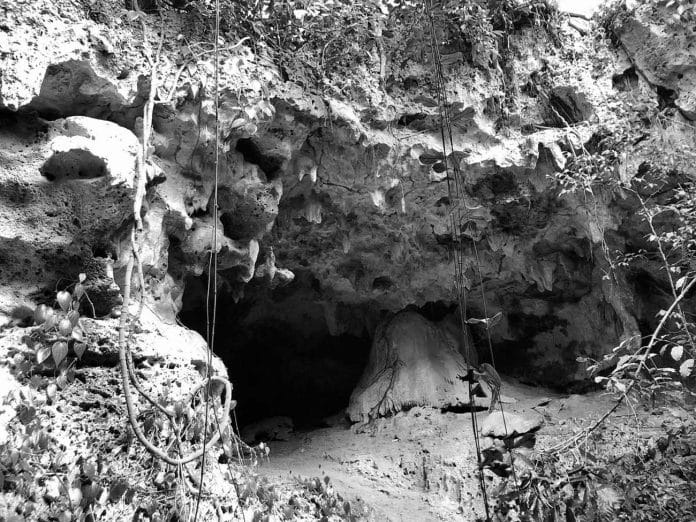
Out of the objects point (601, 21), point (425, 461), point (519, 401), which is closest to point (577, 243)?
point (519, 401)

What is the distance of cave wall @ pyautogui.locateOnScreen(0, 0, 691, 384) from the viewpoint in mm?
2809

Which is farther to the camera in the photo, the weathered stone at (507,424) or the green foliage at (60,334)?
the weathered stone at (507,424)

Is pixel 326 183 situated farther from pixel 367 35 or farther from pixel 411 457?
pixel 411 457

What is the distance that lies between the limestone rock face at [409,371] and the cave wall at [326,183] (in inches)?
16.7

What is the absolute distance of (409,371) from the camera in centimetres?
614

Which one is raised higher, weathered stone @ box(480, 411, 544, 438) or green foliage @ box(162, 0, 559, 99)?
green foliage @ box(162, 0, 559, 99)

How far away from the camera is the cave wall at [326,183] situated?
281 cm

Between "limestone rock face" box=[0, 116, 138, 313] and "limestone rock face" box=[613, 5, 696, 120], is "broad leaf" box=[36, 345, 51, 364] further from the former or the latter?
"limestone rock face" box=[613, 5, 696, 120]

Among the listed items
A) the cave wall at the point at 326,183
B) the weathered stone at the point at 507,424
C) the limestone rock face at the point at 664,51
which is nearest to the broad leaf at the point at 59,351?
the cave wall at the point at 326,183

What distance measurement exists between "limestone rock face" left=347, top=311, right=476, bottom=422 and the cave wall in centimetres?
42

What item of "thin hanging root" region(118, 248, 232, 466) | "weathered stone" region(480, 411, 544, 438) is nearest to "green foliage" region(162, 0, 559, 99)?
"thin hanging root" region(118, 248, 232, 466)

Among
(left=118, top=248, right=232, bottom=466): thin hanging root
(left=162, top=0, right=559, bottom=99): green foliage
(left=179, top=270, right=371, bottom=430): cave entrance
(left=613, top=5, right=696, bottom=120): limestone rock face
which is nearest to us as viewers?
(left=118, top=248, right=232, bottom=466): thin hanging root

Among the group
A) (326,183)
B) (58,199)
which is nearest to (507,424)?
(326,183)

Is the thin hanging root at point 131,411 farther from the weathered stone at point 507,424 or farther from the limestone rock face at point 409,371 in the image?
the limestone rock face at point 409,371
